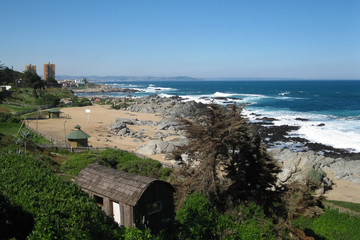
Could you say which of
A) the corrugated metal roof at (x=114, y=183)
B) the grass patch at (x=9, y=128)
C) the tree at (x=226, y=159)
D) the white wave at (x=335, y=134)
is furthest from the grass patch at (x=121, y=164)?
the white wave at (x=335, y=134)

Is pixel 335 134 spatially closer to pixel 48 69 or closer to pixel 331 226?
pixel 331 226

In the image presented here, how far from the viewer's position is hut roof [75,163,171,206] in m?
9.71

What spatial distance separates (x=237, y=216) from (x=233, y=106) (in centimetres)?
598

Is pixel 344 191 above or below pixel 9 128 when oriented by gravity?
below

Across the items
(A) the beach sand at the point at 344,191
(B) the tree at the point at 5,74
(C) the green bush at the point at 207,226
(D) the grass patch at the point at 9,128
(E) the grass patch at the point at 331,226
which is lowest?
(A) the beach sand at the point at 344,191

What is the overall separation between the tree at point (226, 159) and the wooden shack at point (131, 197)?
4.05 m

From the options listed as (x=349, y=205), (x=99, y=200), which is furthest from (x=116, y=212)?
(x=349, y=205)

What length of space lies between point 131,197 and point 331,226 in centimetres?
1266

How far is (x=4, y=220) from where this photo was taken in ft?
24.5

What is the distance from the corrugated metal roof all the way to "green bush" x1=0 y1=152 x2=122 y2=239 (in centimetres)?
98

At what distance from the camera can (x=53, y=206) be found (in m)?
7.93

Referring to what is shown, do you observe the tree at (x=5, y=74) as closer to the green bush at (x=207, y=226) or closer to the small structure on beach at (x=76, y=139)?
the small structure on beach at (x=76, y=139)

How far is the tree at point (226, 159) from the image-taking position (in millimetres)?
14656

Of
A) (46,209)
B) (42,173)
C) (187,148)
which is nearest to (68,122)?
(187,148)
